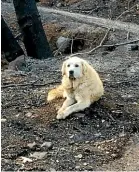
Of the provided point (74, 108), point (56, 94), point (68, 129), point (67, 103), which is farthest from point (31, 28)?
point (68, 129)

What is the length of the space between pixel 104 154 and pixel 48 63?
19.0ft

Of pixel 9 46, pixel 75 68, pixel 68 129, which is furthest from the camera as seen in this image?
pixel 9 46

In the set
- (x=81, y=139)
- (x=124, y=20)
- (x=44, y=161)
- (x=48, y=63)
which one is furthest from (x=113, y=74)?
(x=124, y=20)

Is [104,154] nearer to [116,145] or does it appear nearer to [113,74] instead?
[116,145]

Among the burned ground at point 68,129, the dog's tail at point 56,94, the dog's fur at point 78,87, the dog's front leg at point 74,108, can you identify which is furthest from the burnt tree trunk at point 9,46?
the dog's front leg at point 74,108

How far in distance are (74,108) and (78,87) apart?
376mm

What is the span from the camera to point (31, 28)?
42.5 feet

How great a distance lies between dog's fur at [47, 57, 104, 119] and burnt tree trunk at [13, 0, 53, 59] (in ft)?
14.4

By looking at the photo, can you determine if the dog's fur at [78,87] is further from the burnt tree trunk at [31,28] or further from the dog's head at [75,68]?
the burnt tree trunk at [31,28]

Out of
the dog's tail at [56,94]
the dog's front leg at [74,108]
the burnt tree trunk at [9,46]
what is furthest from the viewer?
the burnt tree trunk at [9,46]

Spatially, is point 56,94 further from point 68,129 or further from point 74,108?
point 68,129

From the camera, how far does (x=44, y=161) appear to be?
22.6 ft

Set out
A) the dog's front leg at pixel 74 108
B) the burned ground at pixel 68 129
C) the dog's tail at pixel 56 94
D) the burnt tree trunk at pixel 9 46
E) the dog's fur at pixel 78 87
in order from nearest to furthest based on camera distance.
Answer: the burned ground at pixel 68 129 → the dog's front leg at pixel 74 108 → the dog's fur at pixel 78 87 → the dog's tail at pixel 56 94 → the burnt tree trunk at pixel 9 46

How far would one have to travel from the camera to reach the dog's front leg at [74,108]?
26.9 feet
